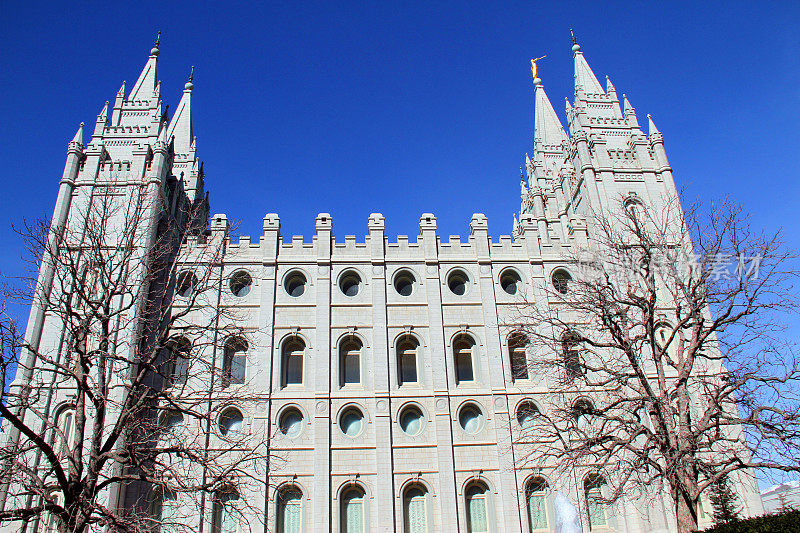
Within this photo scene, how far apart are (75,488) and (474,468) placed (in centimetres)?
1590

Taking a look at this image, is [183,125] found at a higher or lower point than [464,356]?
higher

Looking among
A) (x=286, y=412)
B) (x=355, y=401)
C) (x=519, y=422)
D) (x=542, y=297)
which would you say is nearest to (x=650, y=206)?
(x=542, y=297)

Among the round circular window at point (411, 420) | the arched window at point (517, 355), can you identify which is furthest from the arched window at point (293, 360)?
the arched window at point (517, 355)

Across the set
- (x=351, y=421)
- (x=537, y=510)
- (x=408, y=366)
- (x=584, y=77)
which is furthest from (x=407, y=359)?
(x=584, y=77)

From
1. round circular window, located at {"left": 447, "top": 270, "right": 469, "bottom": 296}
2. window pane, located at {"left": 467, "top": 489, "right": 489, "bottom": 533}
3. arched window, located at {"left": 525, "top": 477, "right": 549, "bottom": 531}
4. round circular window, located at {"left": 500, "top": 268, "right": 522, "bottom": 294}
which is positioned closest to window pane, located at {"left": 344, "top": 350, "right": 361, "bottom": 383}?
round circular window, located at {"left": 447, "top": 270, "right": 469, "bottom": 296}

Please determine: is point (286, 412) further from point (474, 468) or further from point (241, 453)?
point (474, 468)

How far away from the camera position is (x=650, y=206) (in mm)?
31297

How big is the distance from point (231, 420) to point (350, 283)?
8.63 meters

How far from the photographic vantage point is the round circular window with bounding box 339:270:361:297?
94.9 feet

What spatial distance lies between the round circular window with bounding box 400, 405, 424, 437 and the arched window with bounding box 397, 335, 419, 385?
154 centimetres

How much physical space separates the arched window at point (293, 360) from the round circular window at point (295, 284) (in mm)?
2508

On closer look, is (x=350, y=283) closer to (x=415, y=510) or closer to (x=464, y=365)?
(x=464, y=365)

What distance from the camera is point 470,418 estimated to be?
26.4 m

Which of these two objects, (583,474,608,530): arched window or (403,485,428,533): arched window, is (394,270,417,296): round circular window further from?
(583,474,608,530): arched window
